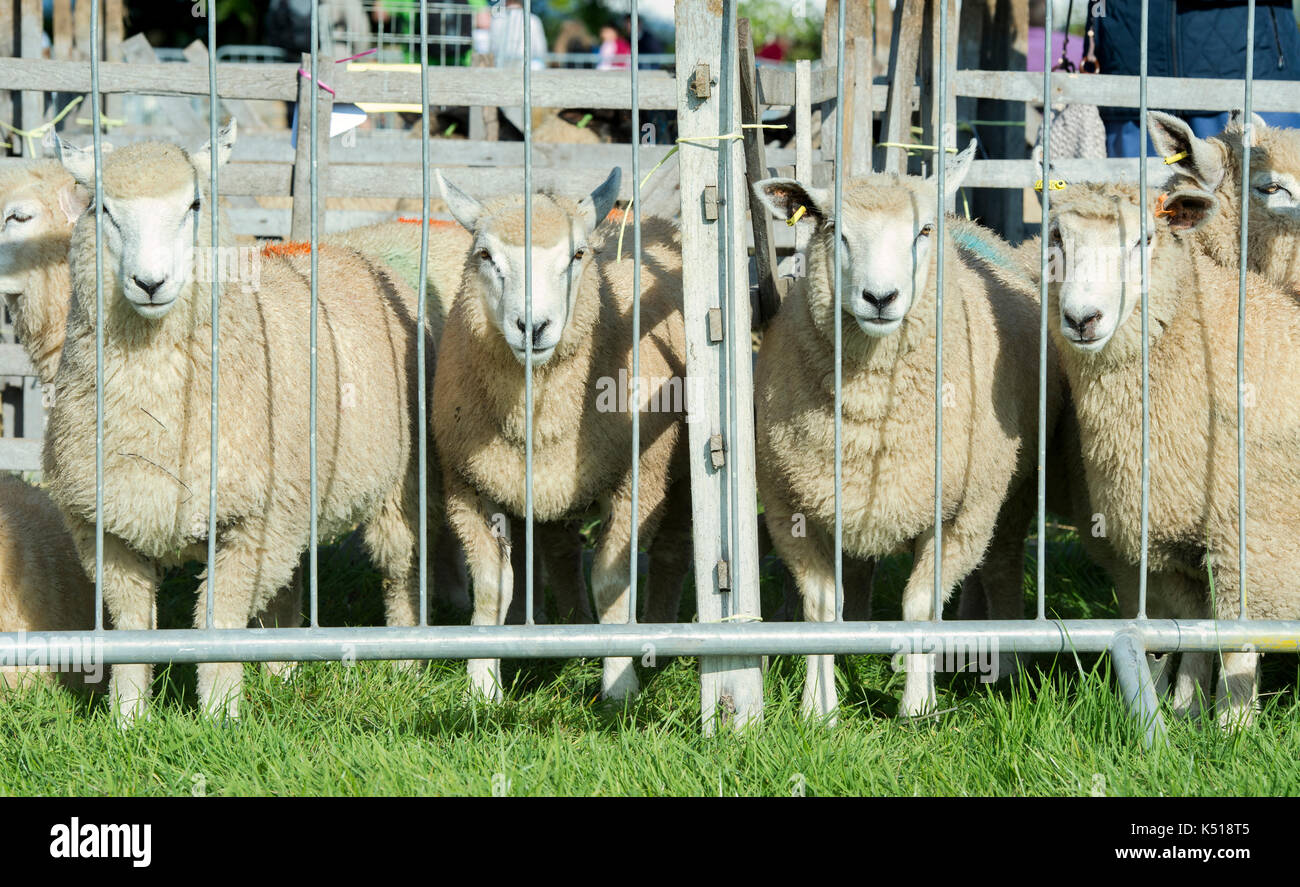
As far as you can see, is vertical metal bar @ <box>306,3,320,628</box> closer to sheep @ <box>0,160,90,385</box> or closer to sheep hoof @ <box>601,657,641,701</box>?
sheep hoof @ <box>601,657,641,701</box>

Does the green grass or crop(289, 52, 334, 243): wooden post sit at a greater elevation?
crop(289, 52, 334, 243): wooden post

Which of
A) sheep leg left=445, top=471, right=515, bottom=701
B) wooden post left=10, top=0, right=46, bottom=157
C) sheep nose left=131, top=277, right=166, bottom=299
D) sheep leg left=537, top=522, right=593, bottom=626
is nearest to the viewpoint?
sheep nose left=131, top=277, right=166, bottom=299

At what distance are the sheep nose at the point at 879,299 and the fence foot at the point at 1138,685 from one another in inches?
44.0

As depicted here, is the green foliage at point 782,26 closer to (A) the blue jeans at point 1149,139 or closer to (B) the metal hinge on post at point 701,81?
Result: (A) the blue jeans at point 1149,139

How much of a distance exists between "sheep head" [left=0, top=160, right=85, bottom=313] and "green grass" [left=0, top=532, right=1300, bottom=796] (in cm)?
179

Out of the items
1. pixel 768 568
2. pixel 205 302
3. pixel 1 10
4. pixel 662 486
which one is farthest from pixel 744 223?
pixel 1 10

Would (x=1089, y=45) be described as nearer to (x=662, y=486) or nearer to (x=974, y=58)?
(x=974, y=58)

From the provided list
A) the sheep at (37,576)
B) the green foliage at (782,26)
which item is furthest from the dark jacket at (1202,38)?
the green foliage at (782,26)

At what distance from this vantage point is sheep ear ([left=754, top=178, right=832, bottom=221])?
12.7ft

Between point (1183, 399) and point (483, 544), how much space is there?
2.33m

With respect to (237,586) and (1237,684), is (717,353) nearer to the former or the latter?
(237,586)

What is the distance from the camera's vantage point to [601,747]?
10.9 ft

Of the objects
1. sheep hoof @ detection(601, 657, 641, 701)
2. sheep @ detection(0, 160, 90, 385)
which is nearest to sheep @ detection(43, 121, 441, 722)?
sheep @ detection(0, 160, 90, 385)

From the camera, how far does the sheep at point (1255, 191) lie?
4.46m
